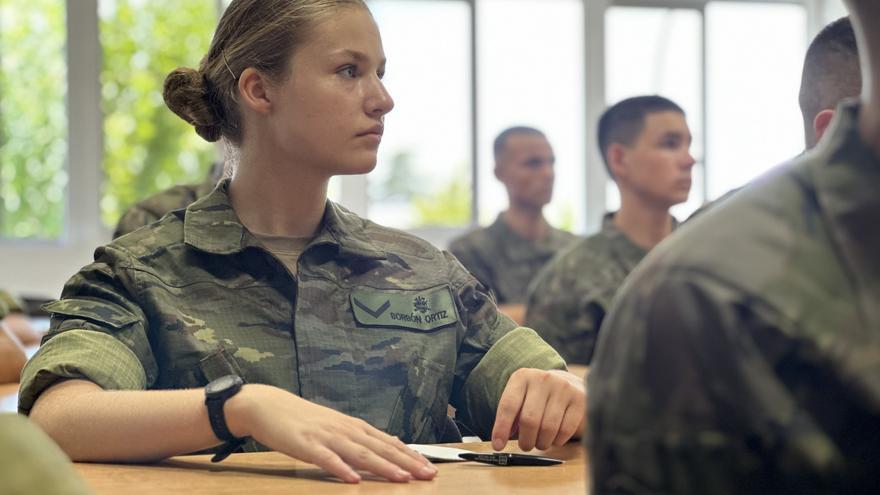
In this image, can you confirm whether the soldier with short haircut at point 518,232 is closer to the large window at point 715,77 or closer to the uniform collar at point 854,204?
the large window at point 715,77

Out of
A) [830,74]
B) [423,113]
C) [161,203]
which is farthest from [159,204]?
[423,113]

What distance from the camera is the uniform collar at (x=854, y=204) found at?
22.6 inches

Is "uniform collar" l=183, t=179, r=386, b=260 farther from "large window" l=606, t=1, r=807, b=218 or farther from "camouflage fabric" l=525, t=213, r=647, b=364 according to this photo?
"large window" l=606, t=1, r=807, b=218

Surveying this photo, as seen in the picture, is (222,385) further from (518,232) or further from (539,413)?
(518,232)

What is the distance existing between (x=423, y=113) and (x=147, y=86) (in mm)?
1677

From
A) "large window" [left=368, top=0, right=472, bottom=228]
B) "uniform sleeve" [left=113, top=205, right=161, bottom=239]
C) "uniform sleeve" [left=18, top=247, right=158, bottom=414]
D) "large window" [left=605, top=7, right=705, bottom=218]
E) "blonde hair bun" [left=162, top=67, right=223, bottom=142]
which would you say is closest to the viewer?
"uniform sleeve" [left=18, top=247, right=158, bottom=414]

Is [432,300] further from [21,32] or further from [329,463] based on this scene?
[21,32]

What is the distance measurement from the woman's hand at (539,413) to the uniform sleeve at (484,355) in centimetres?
18

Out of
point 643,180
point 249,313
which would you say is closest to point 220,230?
point 249,313

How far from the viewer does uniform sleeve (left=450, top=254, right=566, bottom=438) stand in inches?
68.4

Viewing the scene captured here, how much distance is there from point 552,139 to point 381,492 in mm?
6553

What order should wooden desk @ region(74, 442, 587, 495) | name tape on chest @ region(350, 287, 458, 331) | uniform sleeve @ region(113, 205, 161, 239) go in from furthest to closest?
uniform sleeve @ region(113, 205, 161, 239) → name tape on chest @ region(350, 287, 458, 331) → wooden desk @ region(74, 442, 587, 495)

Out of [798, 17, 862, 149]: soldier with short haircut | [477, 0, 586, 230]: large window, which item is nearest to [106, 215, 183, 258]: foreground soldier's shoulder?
[798, 17, 862, 149]: soldier with short haircut

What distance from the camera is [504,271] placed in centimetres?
605
